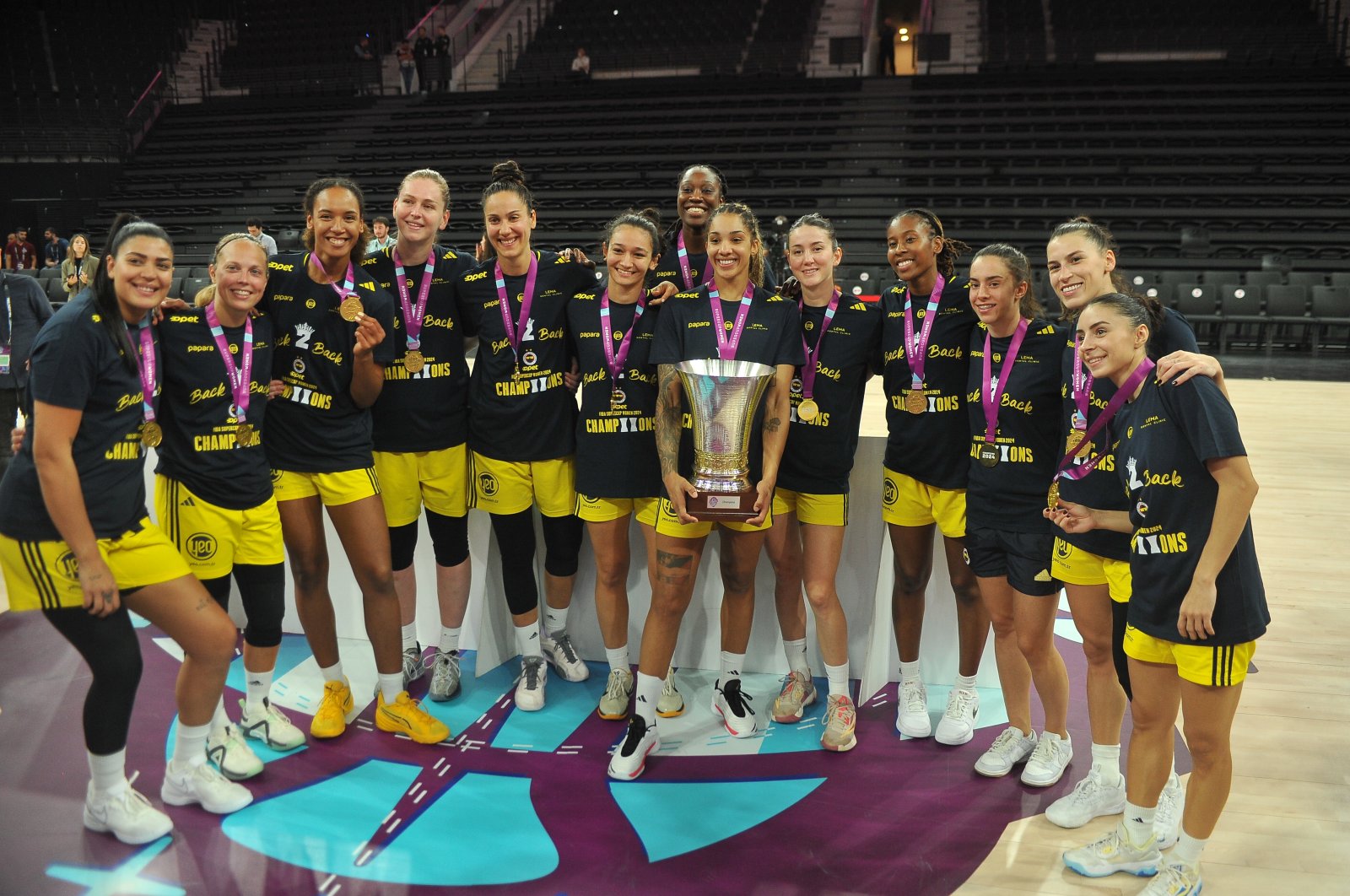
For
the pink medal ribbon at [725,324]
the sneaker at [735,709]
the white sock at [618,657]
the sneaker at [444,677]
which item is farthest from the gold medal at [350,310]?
the sneaker at [735,709]

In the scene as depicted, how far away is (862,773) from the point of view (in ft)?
9.43

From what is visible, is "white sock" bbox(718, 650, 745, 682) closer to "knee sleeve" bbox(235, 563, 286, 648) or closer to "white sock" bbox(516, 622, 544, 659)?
"white sock" bbox(516, 622, 544, 659)

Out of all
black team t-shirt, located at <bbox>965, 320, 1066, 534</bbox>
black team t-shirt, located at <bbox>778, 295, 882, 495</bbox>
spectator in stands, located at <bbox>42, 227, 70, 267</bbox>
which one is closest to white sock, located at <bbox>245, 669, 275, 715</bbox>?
black team t-shirt, located at <bbox>778, 295, 882, 495</bbox>

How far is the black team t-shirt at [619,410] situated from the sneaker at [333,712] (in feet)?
3.31

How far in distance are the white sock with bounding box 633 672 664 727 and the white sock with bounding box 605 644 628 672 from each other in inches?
12.1

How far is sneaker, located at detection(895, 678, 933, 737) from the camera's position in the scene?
3.09 m

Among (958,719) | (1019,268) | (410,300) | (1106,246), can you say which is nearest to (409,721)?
(410,300)

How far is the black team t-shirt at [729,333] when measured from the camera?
281 cm

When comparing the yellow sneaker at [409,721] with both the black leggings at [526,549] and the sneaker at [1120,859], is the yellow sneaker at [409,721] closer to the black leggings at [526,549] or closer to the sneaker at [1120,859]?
the black leggings at [526,549]

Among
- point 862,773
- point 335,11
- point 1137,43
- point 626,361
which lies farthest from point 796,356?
point 335,11

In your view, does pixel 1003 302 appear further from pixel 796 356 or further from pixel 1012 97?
pixel 1012 97

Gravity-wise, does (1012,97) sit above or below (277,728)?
above

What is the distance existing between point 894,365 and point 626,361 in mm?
806

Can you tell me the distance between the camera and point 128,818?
2.46 meters
